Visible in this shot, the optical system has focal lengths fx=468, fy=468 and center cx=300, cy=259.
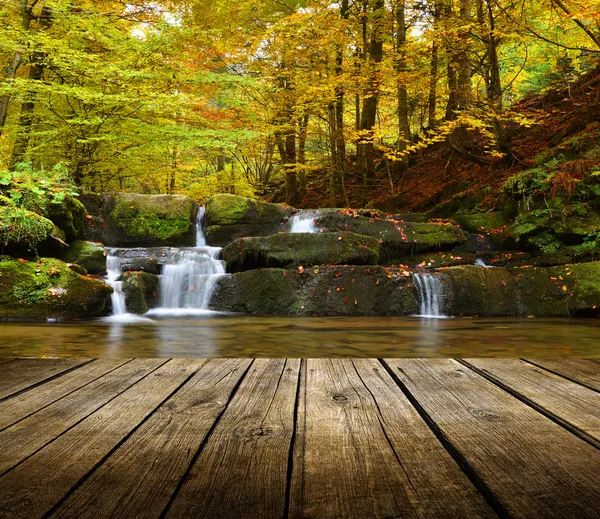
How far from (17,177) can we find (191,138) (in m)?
5.84

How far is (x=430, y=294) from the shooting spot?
8797 millimetres

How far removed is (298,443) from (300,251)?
8.11 m

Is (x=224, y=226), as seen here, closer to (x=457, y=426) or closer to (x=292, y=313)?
(x=292, y=313)

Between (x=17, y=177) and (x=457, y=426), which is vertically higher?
(x=17, y=177)

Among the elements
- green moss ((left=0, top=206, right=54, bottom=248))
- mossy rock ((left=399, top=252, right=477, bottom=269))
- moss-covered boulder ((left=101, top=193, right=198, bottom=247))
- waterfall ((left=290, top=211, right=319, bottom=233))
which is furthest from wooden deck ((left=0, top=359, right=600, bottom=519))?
moss-covered boulder ((left=101, top=193, right=198, bottom=247))

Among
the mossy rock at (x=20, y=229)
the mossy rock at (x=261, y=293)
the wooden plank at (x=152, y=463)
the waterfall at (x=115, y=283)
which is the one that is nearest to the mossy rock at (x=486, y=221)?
the mossy rock at (x=261, y=293)

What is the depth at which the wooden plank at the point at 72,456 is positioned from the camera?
1102 millimetres

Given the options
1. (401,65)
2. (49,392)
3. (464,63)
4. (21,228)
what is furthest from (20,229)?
(464,63)

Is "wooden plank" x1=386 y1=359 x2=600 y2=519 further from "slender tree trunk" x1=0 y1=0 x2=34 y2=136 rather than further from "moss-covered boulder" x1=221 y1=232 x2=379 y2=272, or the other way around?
"slender tree trunk" x1=0 y1=0 x2=34 y2=136

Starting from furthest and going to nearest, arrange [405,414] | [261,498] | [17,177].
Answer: [17,177] → [405,414] → [261,498]

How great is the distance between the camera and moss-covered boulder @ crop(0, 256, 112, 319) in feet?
24.3

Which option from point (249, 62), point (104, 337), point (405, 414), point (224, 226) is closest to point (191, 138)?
point (224, 226)

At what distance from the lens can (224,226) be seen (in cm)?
1211

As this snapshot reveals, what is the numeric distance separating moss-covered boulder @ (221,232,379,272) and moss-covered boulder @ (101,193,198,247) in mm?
2827
